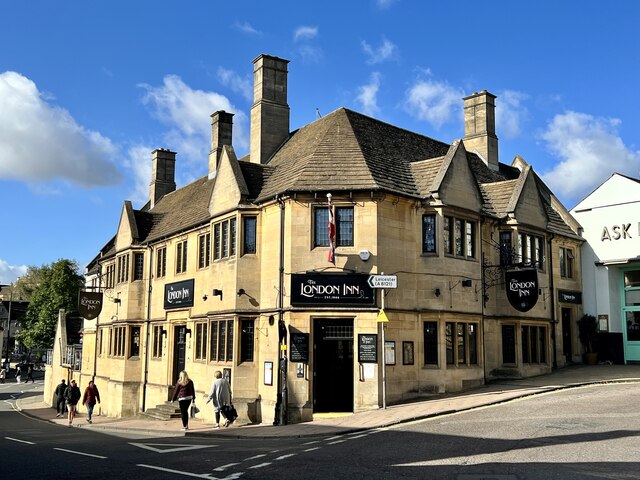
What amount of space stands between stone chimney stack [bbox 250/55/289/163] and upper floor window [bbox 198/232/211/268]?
170 inches

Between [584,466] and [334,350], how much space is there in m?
11.2

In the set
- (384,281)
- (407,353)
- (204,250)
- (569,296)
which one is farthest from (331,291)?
(569,296)

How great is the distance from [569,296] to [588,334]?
2.10 meters

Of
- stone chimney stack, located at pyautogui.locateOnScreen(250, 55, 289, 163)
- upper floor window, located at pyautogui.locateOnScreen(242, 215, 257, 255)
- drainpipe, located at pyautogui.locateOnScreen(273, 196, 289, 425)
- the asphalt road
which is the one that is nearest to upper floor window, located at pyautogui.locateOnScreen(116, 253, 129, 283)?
stone chimney stack, located at pyautogui.locateOnScreen(250, 55, 289, 163)

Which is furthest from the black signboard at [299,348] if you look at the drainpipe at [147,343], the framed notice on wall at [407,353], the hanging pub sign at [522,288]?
the drainpipe at [147,343]

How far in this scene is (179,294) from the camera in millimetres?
29234

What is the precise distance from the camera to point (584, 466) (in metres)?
11.1

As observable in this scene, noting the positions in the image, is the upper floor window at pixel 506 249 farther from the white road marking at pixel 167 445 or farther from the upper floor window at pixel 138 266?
the upper floor window at pixel 138 266

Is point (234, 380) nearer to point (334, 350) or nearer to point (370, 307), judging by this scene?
point (334, 350)

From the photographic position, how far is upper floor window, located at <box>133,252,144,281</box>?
3425 centimetres

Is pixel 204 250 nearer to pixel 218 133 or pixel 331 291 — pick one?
pixel 218 133

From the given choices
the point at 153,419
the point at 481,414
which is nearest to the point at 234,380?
the point at 153,419

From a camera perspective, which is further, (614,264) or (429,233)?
(614,264)

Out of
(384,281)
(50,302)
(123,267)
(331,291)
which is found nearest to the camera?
(384,281)
